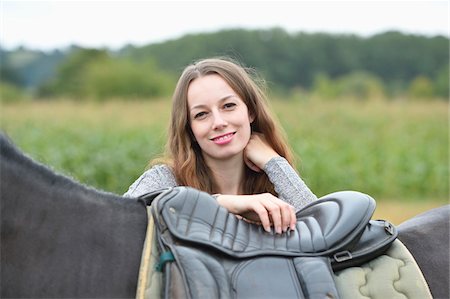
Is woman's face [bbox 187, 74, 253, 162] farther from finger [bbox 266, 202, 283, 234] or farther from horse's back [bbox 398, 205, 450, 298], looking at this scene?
horse's back [bbox 398, 205, 450, 298]

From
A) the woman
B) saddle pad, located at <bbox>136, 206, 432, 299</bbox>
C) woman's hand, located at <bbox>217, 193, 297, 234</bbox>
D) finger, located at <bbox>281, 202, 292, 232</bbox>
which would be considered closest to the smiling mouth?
the woman

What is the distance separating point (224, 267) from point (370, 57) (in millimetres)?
43055

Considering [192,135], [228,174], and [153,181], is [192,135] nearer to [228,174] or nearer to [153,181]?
[228,174]

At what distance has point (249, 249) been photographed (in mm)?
2037

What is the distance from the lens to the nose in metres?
2.67

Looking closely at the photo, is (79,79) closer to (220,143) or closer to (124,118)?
(124,118)

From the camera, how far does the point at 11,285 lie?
1879 millimetres

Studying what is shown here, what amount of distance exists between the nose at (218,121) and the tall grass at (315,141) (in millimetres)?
5406

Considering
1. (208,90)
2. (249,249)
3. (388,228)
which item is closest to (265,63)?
(208,90)

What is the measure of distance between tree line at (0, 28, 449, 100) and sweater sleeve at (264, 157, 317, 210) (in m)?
31.5

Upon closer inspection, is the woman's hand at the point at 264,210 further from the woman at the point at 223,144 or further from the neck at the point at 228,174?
the neck at the point at 228,174

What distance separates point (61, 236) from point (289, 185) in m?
1.12

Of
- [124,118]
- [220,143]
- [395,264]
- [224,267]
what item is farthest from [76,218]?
[124,118]

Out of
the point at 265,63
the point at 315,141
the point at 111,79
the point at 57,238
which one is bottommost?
the point at 57,238
